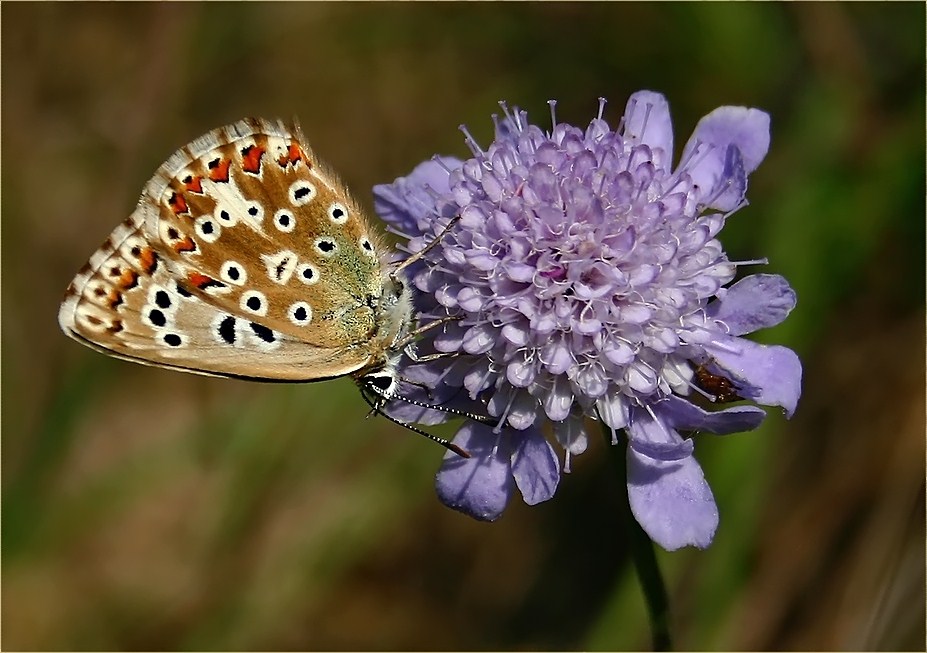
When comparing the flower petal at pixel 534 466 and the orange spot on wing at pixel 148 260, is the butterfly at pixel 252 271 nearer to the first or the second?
the orange spot on wing at pixel 148 260

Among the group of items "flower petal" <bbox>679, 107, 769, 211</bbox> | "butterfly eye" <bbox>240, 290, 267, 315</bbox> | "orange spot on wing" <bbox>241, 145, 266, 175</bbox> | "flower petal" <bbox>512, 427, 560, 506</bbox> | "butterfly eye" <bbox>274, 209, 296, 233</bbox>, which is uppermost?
"flower petal" <bbox>679, 107, 769, 211</bbox>

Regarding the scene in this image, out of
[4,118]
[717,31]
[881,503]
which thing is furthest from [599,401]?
[4,118]

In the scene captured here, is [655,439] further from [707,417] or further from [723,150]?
[723,150]

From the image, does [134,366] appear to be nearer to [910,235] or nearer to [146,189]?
[146,189]

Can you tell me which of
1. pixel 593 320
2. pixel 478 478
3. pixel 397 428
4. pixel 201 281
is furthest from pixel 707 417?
pixel 397 428

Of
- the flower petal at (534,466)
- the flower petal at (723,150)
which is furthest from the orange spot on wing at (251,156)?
the flower petal at (723,150)

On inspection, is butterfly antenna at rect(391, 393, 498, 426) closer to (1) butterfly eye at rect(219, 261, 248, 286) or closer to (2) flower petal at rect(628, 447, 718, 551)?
(2) flower petal at rect(628, 447, 718, 551)

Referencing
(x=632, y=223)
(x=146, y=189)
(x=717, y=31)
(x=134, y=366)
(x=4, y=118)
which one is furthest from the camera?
(x=134, y=366)

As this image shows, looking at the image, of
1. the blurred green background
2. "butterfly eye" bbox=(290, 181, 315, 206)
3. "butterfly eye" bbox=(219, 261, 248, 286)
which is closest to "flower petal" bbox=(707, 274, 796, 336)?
the blurred green background
